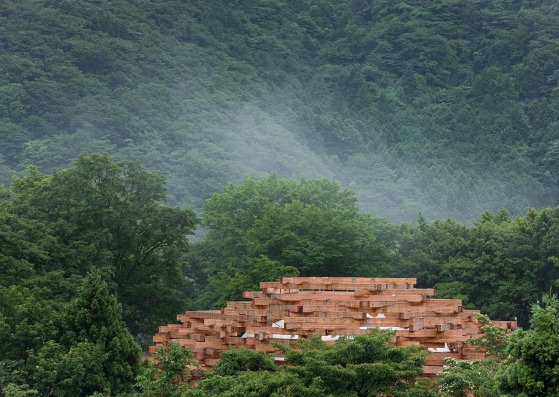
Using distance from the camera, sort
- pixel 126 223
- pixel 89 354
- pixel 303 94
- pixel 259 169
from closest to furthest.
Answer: pixel 89 354 < pixel 126 223 < pixel 259 169 < pixel 303 94

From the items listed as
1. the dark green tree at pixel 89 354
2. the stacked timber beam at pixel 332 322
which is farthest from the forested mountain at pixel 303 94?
the dark green tree at pixel 89 354

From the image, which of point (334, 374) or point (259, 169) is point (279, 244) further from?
point (259, 169)

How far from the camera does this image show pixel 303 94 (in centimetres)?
13088

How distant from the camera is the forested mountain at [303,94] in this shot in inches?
4205

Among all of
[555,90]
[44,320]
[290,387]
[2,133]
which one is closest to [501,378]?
[290,387]

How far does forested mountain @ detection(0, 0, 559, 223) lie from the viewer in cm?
10681

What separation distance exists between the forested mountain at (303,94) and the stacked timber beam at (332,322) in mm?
59387

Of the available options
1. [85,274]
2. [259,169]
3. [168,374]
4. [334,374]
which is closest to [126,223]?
[85,274]

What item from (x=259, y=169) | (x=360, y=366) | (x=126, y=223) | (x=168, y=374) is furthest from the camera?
(x=259, y=169)

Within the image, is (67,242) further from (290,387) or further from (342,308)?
(290,387)

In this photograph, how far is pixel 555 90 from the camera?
117m

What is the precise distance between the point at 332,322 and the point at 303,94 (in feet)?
322

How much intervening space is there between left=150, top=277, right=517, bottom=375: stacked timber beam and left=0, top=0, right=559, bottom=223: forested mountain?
59387mm

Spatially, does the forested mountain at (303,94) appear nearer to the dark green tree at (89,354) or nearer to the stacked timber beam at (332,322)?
the stacked timber beam at (332,322)
